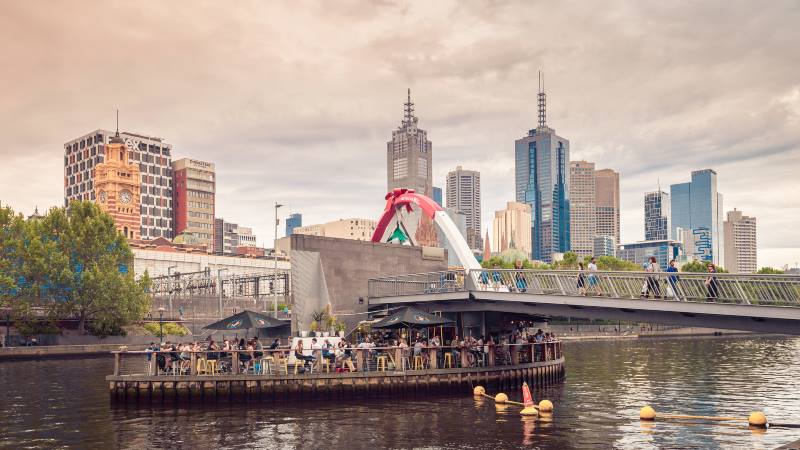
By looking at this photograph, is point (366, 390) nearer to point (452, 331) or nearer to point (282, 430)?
point (282, 430)

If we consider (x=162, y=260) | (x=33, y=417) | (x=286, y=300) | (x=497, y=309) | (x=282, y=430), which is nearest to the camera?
(x=282, y=430)

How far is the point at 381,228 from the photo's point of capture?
3649 inches

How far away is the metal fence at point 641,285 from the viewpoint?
35031 mm

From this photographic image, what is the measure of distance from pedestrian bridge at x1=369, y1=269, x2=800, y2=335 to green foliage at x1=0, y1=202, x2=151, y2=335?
158 feet

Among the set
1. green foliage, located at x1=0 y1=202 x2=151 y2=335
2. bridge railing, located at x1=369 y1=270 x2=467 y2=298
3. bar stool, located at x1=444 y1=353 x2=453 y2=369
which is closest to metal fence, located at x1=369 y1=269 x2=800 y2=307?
bridge railing, located at x1=369 y1=270 x2=467 y2=298

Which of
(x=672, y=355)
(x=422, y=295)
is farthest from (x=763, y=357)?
(x=422, y=295)

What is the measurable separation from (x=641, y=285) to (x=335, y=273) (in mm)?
24151

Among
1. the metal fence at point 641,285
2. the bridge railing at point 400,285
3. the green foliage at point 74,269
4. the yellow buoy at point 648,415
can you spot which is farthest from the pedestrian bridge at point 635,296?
the green foliage at point 74,269

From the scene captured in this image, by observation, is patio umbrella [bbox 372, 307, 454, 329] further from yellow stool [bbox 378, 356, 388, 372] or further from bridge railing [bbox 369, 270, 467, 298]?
bridge railing [bbox 369, 270, 467, 298]

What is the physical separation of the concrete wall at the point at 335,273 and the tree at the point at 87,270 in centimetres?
4248

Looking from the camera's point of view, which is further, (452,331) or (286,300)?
(286,300)

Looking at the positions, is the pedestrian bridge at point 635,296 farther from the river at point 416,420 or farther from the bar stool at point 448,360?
the river at point 416,420

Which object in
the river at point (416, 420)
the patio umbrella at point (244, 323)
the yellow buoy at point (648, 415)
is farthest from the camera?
the patio umbrella at point (244, 323)

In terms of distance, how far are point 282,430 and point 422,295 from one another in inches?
831
